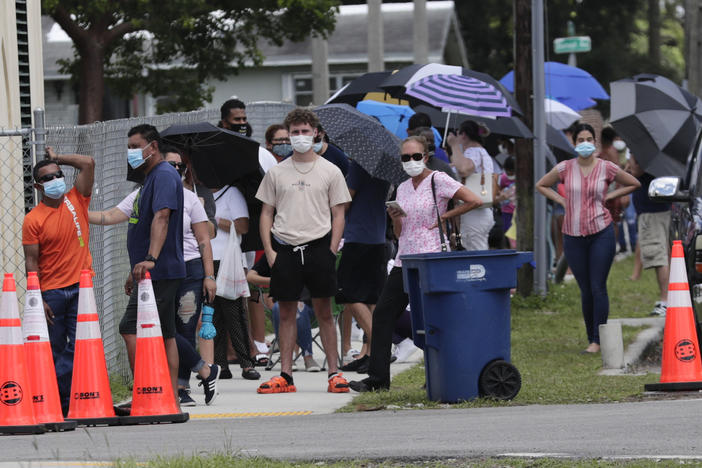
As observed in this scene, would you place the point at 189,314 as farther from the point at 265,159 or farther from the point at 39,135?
the point at 265,159

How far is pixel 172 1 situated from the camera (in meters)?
28.7

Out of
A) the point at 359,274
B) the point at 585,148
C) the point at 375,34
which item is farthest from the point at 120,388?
the point at 375,34

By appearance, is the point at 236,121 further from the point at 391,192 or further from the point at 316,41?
the point at 316,41

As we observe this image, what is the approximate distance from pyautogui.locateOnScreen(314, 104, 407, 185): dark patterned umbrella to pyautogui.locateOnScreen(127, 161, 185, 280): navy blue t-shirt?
220 centimetres

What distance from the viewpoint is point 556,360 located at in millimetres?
12508

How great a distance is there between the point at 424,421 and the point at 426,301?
3.46ft

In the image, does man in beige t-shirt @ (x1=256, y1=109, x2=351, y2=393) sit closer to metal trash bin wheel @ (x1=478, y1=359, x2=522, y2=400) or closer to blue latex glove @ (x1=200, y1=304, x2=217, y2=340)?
blue latex glove @ (x1=200, y1=304, x2=217, y2=340)

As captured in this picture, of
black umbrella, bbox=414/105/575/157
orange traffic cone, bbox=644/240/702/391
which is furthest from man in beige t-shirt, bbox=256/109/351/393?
black umbrella, bbox=414/105/575/157

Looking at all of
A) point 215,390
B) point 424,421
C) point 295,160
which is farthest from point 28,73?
point 424,421

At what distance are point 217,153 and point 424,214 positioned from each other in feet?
6.75

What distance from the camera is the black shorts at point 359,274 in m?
11.3

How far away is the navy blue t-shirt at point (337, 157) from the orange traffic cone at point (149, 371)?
3500 millimetres

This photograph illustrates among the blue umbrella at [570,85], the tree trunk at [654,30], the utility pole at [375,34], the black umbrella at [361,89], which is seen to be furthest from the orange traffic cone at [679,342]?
the tree trunk at [654,30]

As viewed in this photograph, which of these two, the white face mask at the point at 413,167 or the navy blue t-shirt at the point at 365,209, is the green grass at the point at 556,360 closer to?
the navy blue t-shirt at the point at 365,209
